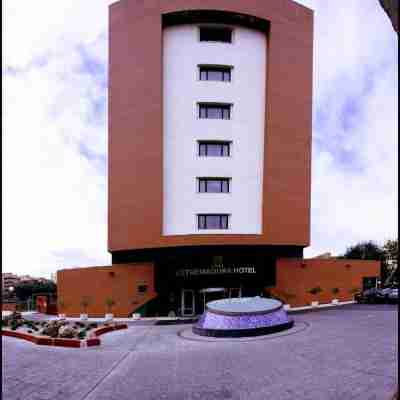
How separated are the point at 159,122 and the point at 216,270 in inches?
525

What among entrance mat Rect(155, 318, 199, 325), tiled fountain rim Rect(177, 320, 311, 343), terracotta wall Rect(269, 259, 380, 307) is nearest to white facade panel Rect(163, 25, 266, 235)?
terracotta wall Rect(269, 259, 380, 307)

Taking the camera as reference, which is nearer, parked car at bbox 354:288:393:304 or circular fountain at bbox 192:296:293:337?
circular fountain at bbox 192:296:293:337

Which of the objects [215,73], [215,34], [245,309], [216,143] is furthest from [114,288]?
[215,34]

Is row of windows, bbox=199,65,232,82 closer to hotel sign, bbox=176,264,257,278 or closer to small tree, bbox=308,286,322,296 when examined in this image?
hotel sign, bbox=176,264,257,278

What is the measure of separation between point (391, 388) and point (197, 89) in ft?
86.5

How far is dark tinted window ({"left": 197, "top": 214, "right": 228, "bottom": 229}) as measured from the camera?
95.9 ft

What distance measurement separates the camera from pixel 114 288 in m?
29.9

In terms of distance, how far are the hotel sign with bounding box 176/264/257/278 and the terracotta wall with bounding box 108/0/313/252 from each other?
9.84 feet

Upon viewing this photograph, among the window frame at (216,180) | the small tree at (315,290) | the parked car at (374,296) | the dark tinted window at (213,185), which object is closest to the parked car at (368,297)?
the parked car at (374,296)

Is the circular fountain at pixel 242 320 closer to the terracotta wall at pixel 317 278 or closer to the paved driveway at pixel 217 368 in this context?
the paved driveway at pixel 217 368

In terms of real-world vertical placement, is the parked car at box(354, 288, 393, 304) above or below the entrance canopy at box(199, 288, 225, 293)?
below

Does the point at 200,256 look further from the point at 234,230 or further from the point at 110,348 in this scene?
the point at 110,348

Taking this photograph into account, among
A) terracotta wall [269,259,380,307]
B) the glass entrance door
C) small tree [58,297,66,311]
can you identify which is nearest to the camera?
the glass entrance door

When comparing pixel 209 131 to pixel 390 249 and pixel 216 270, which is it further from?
pixel 390 249
